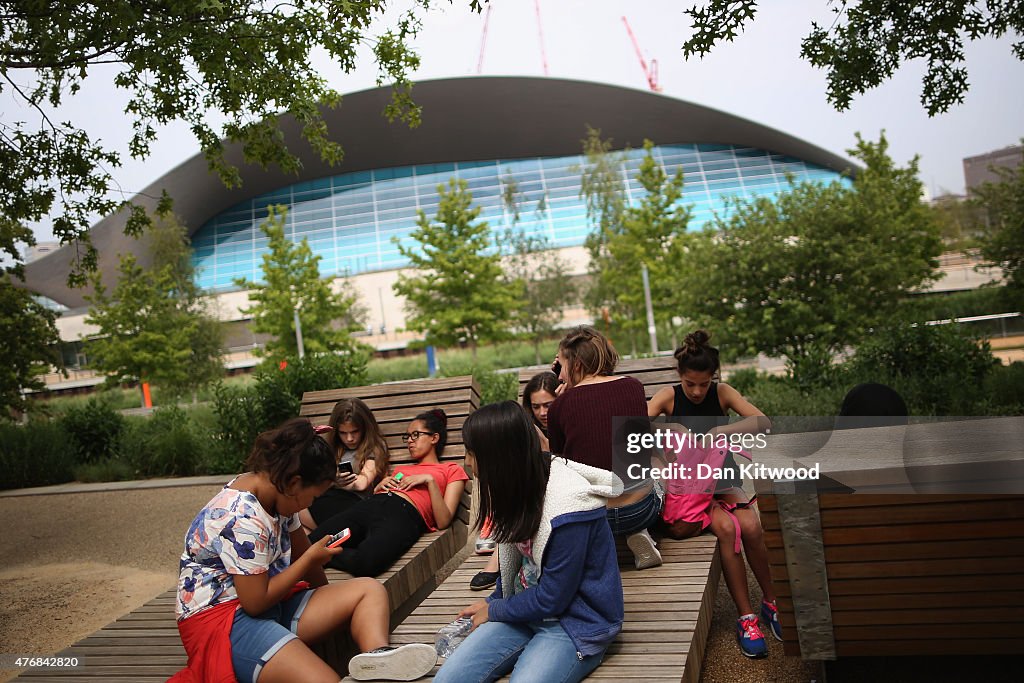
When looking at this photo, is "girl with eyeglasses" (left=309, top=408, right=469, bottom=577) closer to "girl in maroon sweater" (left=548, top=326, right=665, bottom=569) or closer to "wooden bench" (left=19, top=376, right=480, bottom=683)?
"wooden bench" (left=19, top=376, right=480, bottom=683)

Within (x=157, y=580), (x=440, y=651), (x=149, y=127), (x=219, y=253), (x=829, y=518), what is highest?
(x=219, y=253)

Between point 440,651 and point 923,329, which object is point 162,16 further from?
point 923,329

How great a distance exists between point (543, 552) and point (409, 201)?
60.4m

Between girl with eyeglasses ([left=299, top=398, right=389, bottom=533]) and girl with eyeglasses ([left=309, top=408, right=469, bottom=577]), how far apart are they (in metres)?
0.13

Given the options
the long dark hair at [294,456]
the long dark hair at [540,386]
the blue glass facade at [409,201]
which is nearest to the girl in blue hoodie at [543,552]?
the long dark hair at [294,456]

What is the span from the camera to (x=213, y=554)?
2977 millimetres

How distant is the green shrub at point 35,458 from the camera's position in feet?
34.7

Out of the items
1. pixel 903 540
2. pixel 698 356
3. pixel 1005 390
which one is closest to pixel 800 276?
pixel 1005 390

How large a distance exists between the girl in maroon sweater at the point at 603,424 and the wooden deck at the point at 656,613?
0.55 feet

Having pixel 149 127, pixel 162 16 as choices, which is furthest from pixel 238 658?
pixel 149 127

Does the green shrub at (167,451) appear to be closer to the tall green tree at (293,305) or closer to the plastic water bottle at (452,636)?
the plastic water bottle at (452,636)

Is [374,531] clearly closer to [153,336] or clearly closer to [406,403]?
[406,403]

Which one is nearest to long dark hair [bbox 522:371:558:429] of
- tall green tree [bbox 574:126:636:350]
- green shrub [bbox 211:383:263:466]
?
green shrub [bbox 211:383:263:466]

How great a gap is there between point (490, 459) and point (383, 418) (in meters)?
3.89
